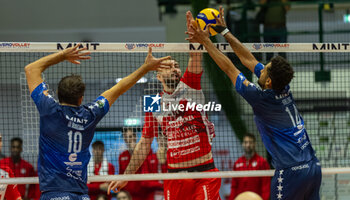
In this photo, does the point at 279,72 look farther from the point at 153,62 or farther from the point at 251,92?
the point at 153,62

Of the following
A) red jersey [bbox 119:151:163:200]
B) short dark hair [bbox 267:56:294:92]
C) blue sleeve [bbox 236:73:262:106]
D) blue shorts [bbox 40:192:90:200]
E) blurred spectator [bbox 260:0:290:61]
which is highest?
blurred spectator [bbox 260:0:290:61]

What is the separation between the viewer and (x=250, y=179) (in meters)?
10.3

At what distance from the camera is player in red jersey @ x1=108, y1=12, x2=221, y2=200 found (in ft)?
A: 22.6

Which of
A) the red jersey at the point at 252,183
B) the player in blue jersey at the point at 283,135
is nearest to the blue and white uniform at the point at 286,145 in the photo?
the player in blue jersey at the point at 283,135

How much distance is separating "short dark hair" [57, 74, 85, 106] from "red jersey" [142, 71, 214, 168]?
78.6 inches

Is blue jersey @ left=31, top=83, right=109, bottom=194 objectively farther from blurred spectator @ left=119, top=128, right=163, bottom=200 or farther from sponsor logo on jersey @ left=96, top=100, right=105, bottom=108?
blurred spectator @ left=119, top=128, right=163, bottom=200

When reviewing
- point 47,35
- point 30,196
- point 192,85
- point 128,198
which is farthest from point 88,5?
point 192,85

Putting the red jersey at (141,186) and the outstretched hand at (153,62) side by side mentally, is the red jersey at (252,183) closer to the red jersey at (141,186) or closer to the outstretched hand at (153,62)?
the red jersey at (141,186)

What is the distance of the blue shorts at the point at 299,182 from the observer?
5.34 metres

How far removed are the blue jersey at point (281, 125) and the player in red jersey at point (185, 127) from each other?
1462mm

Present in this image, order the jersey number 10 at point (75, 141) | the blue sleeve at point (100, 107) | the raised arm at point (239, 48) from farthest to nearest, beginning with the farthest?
the raised arm at point (239, 48) → the blue sleeve at point (100, 107) → the jersey number 10 at point (75, 141)

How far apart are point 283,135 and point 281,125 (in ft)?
0.39

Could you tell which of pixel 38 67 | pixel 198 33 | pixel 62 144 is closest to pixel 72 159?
pixel 62 144

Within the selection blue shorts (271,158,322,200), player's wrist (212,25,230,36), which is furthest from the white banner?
blue shorts (271,158,322,200)
